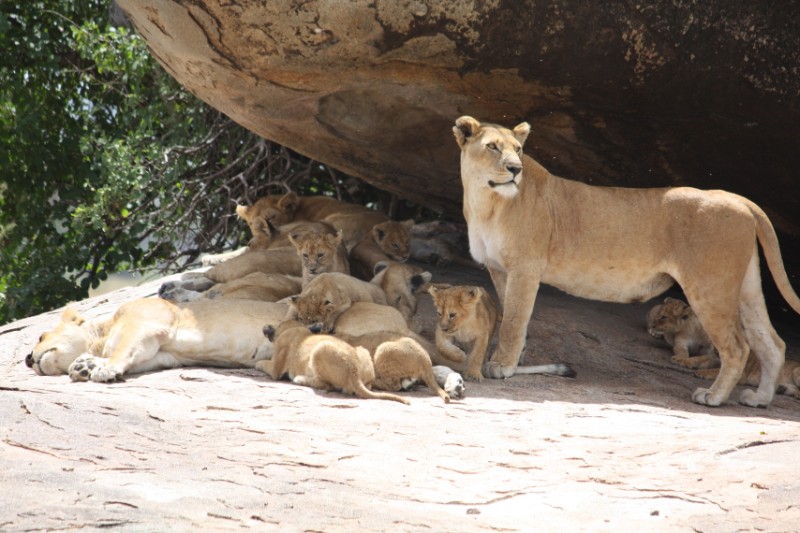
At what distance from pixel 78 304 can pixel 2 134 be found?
12.9 feet

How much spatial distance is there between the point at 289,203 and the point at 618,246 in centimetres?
423

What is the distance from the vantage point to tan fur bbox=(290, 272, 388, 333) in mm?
7719

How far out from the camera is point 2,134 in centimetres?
1254

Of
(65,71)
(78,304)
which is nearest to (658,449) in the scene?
(78,304)

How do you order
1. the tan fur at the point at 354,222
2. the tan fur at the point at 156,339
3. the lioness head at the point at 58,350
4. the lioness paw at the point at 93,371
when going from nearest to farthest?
the lioness paw at the point at 93,371 < the tan fur at the point at 156,339 < the lioness head at the point at 58,350 < the tan fur at the point at 354,222

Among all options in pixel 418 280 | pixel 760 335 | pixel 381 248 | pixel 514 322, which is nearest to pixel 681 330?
pixel 760 335

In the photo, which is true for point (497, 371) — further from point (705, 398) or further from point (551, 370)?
point (705, 398)

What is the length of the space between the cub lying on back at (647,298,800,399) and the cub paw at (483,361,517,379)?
1.67 meters

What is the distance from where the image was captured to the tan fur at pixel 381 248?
1004cm

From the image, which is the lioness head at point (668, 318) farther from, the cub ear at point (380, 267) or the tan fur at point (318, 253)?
the tan fur at point (318, 253)

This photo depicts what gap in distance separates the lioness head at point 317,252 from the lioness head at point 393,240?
35.6 inches

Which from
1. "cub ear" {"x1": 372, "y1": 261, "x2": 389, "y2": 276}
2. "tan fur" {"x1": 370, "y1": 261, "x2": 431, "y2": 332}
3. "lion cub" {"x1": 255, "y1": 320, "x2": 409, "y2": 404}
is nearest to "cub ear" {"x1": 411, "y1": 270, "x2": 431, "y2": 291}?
"tan fur" {"x1": 370, "y1": 261, "x2": 431, "y2": 332}

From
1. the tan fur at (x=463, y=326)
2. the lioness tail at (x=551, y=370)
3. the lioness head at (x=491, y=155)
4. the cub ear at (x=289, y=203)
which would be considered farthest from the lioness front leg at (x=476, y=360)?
the cub ear at (x=289, y=203)

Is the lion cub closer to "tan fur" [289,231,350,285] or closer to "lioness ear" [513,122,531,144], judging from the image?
"tan fur" [289,231,350,285]
